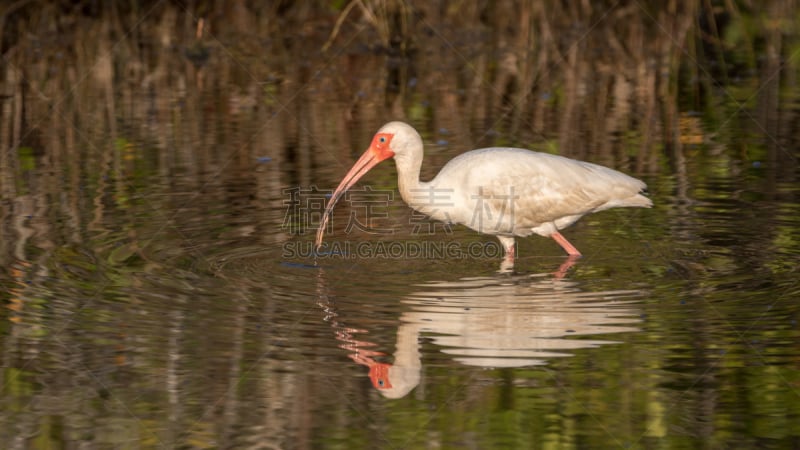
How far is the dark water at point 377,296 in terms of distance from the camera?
602 cm

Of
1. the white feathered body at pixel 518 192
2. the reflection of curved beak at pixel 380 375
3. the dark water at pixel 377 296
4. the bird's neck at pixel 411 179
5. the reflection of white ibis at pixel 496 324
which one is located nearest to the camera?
the dark water at pixel 377 296

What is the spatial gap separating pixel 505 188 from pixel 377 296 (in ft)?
5.05

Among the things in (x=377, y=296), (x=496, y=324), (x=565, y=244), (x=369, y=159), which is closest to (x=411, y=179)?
(x=369, y=159)

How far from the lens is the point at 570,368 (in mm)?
6570

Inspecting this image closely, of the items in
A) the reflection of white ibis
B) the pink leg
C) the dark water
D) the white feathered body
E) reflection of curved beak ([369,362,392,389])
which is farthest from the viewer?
the pink leg

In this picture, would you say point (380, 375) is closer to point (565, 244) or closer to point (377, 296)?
point (377, 296)

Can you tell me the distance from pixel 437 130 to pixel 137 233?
497 centimetres

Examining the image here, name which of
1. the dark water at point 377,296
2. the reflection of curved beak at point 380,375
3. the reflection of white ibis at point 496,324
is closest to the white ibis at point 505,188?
the dark water at point 377,296

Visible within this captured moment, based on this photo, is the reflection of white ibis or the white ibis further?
the white ibis

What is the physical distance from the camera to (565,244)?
369 inches

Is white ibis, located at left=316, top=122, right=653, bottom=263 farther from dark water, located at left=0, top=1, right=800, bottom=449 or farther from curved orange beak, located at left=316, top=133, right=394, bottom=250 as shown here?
dark water, located at left=0, top=1, right=800, bottom=449

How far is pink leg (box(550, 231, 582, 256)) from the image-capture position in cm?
924

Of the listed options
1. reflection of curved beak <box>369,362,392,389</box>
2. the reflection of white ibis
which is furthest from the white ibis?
reflection of curved beak <box>369,362,392,389</box>

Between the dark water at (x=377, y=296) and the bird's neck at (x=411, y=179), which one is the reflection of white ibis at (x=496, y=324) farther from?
the bird's neck at (x=411, y=179)
